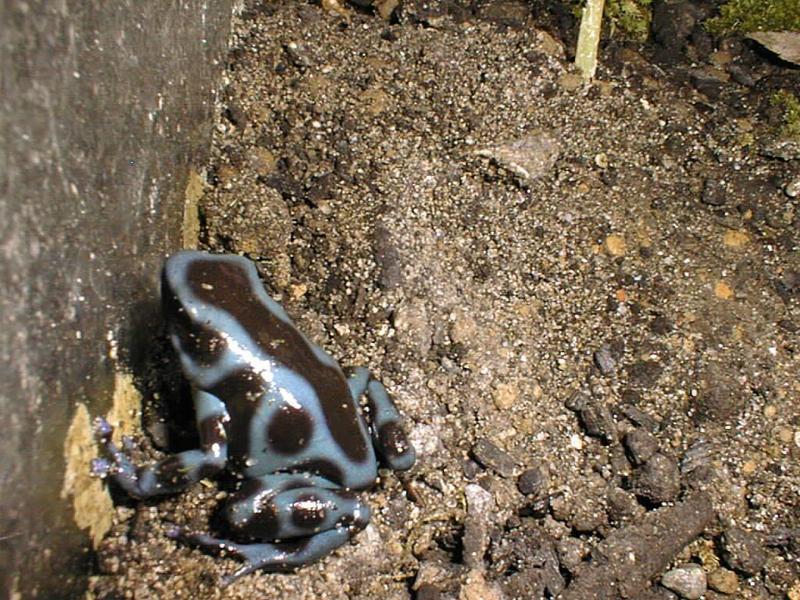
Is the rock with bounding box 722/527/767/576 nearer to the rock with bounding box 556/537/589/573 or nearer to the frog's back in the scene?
the rock with bounding box 556/537/589/573

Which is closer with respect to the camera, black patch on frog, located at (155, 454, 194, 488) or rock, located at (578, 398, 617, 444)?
black patch on frog, located at (155, 454, 194, 488)

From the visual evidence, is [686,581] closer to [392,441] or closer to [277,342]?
[392,441]

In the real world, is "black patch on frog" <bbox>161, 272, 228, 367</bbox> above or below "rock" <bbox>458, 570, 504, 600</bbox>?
above

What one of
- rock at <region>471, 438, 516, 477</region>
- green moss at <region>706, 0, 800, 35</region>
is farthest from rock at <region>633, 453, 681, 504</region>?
green moss at <region>706, 0, 800, 35</region>

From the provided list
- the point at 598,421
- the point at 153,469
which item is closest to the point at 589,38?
the point at 598,421

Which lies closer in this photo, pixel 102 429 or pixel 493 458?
pixel 102 429

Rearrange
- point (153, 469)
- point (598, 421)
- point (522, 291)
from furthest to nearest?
point (522, 291)
point (598, 421)
point (153, 469)
